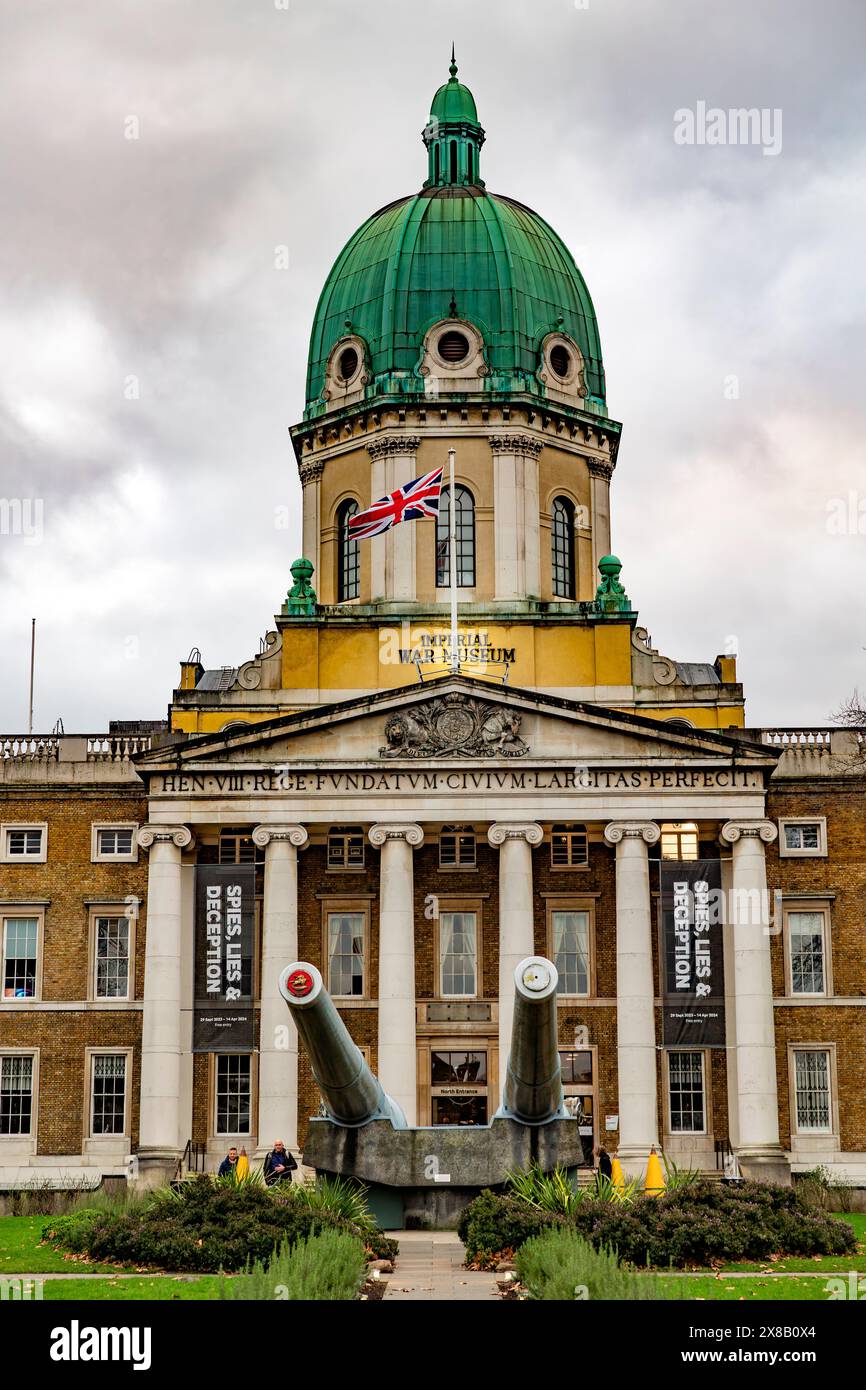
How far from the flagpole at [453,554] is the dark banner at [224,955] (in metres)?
7.69

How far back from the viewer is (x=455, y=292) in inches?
2517

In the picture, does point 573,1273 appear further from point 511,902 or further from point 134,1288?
point 511,902

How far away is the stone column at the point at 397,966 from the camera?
166 ft

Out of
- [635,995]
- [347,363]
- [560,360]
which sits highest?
[560,360]

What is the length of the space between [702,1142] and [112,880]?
17415 mm

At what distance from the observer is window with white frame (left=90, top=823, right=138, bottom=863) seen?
189 feet

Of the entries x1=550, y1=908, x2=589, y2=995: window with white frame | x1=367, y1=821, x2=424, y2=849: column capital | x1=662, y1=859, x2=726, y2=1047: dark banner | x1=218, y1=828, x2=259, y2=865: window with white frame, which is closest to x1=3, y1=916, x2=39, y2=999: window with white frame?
x1=218, y1=828, x2=259, y2=865: window with white frame

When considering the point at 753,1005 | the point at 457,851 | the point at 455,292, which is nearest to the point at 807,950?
the point at 753,1005

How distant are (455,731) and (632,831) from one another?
5.10 meters

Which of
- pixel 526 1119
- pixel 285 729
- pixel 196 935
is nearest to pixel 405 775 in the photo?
pixel 285 729

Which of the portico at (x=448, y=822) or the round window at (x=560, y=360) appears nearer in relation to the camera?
the portico at (x=448, y=822)

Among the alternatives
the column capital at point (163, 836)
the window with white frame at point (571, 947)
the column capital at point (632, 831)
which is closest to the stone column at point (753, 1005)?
the column capital at point (632, 831)

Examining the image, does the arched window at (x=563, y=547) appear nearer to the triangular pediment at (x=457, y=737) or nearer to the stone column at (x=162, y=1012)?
the triangular pediment at (x=457, y=737)
